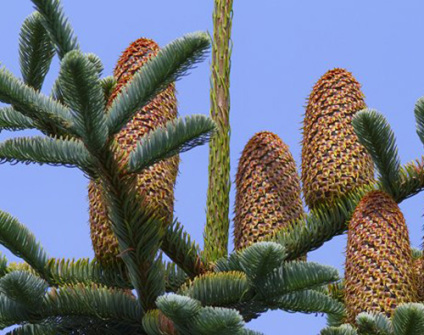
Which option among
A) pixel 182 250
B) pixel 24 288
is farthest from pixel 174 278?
pixel 24 288

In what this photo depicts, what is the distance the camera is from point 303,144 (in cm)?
600

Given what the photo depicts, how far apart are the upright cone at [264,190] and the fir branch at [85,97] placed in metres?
1.18

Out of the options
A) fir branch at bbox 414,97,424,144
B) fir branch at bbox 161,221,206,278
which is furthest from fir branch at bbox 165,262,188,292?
fir branch at bbox 414,97,424,144

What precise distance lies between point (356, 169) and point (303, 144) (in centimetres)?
38

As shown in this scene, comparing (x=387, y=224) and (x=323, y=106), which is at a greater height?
(x=323, y=106)

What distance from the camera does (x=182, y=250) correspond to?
5.54 m

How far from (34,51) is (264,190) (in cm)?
157

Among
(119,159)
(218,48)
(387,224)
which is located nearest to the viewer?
(119,159)

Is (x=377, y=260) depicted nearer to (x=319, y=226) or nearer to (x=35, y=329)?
(x=319, y=226)

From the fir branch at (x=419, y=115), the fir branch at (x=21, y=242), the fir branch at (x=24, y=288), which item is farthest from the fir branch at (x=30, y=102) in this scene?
the fir branch at (x=419, y=115)

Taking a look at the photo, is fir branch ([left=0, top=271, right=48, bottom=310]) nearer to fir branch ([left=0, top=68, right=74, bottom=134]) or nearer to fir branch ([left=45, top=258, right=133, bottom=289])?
fir branch ([left=45, top=258, right=133, bottom=289])

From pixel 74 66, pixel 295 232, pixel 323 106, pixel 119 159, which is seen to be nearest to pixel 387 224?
pixel 295 232

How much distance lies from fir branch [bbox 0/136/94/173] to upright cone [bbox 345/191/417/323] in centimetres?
146

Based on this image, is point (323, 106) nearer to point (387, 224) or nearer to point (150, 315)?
point (387, 224)
